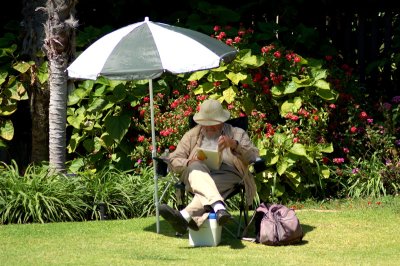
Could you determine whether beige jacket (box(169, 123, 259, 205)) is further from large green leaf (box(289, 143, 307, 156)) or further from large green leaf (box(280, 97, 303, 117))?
large green leaf (box(280, 97, 303, 117))

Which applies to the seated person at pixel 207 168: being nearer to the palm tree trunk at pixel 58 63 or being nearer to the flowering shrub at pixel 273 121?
the flowering shrub at pixel 273 121

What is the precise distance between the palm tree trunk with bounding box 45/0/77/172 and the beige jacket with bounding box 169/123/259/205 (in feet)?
6.32

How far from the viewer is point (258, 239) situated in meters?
7.82

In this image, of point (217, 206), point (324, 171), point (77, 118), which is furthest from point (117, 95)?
point (217, 206)

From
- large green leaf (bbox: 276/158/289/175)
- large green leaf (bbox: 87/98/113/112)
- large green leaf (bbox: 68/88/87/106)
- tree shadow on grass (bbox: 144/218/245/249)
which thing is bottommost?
tree shadow on grass (bbox: 144/218/245/249)

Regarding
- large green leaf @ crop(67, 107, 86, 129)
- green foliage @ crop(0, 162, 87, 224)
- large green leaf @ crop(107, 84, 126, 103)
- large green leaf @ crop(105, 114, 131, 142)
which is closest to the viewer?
green foliage @ crop(0, 162, 87, 224)

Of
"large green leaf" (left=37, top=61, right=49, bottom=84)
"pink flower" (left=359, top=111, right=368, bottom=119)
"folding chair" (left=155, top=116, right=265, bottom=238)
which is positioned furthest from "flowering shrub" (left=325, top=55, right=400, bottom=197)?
"large green leaf" (left=37, top=61, right=49, bottom=84)

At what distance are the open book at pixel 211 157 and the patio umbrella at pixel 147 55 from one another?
Result: 2.21 ft

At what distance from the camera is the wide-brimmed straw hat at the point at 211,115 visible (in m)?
8.10

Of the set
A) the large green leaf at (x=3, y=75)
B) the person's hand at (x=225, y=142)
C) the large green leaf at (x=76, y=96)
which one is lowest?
the person's hand at (x=225, y=142)

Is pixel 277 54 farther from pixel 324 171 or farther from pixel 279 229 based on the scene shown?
pixel 279 229

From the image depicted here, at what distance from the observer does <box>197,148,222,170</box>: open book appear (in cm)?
798

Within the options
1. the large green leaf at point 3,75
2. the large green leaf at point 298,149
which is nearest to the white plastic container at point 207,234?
the large green leaf at point 298,149

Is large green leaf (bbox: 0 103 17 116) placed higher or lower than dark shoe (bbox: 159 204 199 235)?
higher
